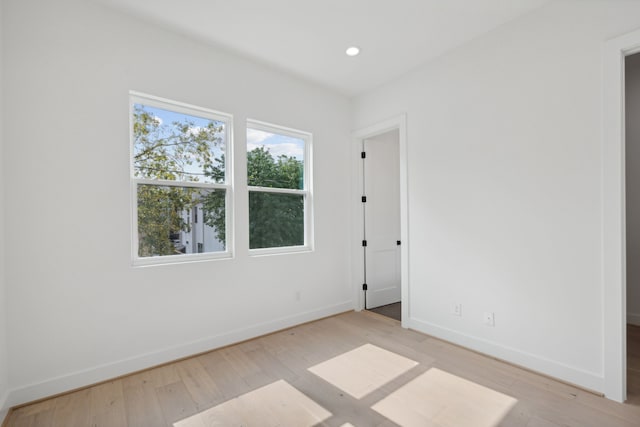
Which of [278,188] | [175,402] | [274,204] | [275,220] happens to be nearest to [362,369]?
[175,402]

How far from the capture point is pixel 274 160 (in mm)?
3447

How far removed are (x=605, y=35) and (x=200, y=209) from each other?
3441 mm

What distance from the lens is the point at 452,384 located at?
2217 millimetres

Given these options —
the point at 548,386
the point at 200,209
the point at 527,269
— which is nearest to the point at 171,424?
the point at 200,209

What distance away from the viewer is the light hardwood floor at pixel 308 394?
1.85 meters

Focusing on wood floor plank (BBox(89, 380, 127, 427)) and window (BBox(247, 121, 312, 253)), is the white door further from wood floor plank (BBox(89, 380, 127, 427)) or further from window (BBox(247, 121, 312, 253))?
wood floor plank (BBox(89, 380, 127, 427))

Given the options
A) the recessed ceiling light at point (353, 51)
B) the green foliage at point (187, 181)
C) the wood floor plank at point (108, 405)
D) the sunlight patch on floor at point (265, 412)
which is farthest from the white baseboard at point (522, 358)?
the recessed ceiling light at point (353, 51)

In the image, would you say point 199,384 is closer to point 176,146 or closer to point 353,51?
point 176,146

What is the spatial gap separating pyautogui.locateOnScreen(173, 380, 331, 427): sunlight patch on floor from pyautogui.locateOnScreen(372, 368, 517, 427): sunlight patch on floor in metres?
0.45

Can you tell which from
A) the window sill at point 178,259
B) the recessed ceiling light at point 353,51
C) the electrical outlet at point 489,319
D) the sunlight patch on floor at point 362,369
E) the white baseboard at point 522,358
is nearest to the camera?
the white baseboard at point 522,358

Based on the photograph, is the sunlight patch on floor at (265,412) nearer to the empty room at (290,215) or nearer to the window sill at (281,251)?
the empty room at (290,215)

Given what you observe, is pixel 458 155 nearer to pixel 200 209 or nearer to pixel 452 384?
pixel 452 384

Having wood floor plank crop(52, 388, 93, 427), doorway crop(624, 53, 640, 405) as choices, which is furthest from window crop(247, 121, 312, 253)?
doorway crop(624, 53, 640, 405)

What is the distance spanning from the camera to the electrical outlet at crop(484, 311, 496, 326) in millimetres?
2633
